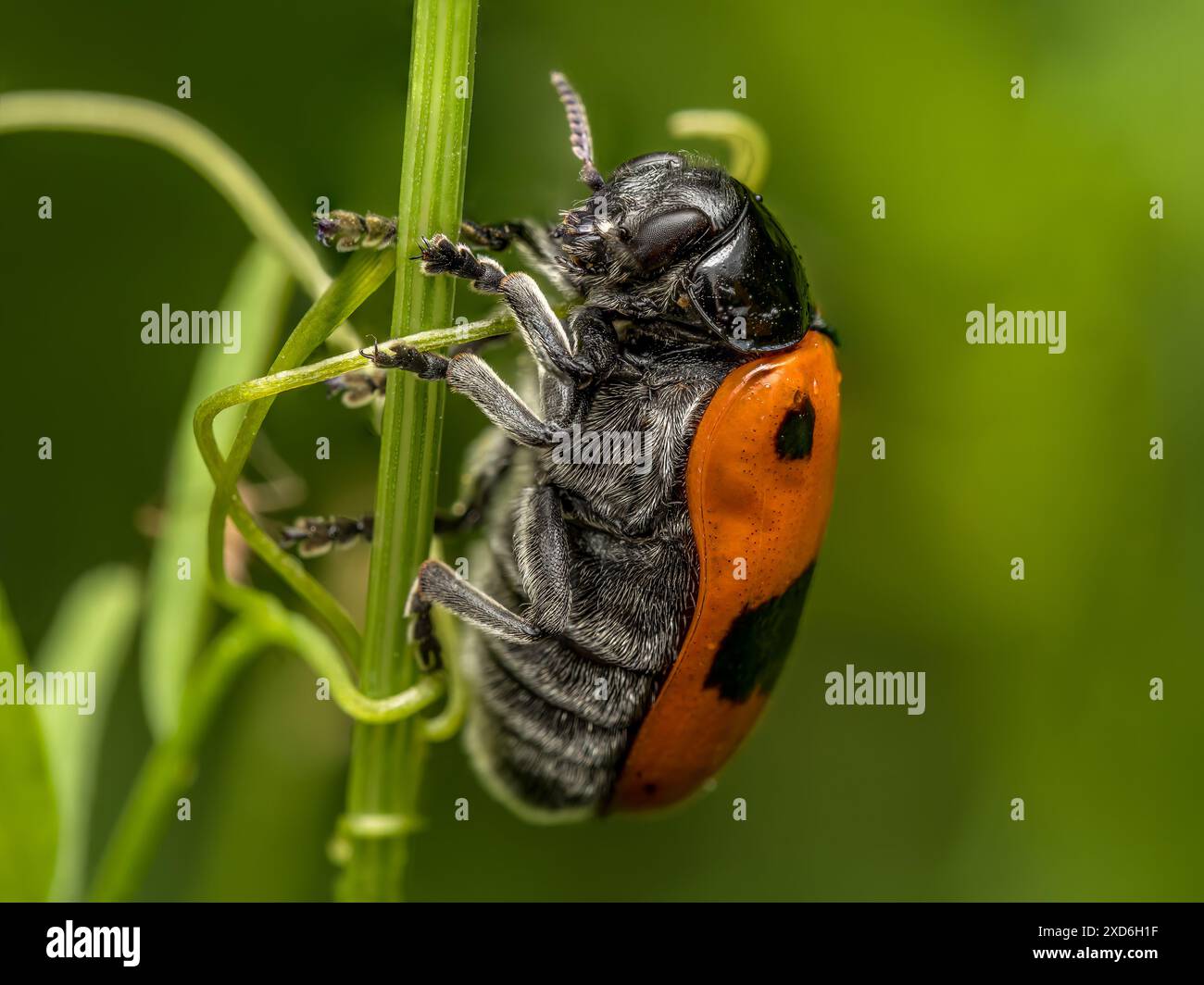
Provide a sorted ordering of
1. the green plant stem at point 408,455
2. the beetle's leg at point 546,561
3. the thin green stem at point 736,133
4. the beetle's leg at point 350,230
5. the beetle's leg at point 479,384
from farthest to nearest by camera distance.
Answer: the thin green stem at point 736,133 < the beetle's leg at point 546,561 < the beetle's leg at point 350,230 < the beetle's leg at point 479,384 < the green plant stem at point 408,455

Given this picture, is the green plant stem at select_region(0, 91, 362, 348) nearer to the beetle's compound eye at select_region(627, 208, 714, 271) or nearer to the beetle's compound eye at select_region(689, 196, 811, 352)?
the beetle's compound eye at select_region(627, 208, 714, 271)

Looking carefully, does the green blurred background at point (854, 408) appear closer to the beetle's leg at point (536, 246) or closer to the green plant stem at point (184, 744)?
the beetle's leg at point (536, 246)

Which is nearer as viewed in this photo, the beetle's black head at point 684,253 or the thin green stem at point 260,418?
the thin green stem at point 260,418

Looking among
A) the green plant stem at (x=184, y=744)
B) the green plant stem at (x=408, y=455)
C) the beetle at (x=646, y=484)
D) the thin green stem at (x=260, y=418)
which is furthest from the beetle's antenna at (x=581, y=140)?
Result: the green plant stem at (x=184, y=744)

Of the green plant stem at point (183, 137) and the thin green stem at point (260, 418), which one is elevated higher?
the green plant stem at point (183, 137)

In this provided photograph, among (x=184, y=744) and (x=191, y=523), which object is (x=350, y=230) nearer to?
(x=191, y=523)
